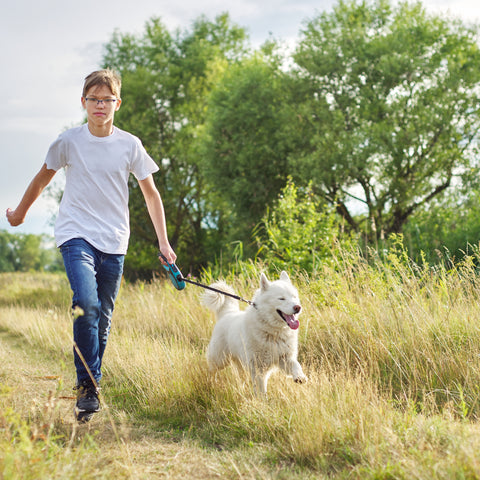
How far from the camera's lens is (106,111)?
3572 mm

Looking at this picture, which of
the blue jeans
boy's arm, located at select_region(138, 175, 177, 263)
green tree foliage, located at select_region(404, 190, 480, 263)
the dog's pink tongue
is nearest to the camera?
the blue jeans

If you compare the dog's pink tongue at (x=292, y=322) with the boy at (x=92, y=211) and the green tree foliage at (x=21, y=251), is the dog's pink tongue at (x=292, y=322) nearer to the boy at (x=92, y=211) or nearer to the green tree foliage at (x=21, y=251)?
the boy at (x=92, y=211)

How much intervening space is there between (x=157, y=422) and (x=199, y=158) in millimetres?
22163

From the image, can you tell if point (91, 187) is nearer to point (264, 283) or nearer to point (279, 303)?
point (264, 283)

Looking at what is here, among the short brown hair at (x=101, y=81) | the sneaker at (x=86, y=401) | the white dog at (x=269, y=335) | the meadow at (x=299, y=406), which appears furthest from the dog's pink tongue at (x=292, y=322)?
the short brown hair at (x=101, y=81)

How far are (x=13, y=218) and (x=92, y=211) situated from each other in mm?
679

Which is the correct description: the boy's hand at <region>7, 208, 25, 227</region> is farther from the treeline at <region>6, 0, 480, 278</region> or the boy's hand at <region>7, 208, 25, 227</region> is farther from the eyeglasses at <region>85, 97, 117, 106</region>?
the treeline at <region>6, 0, 480, 278</region>

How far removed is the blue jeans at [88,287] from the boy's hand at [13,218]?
0.53 meters

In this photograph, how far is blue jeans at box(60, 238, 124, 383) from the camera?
3.32m

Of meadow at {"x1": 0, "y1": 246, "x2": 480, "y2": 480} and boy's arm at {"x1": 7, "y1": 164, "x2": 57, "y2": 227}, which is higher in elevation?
boy's arm at {"x1": 7, "y1": 164, "x2": 57, "y2": 227}

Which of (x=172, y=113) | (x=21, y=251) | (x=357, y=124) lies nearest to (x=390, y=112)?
(x=357, y=124)

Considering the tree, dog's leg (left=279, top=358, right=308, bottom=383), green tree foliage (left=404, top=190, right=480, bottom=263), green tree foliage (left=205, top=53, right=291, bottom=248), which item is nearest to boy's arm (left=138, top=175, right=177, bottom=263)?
dog's leg (left=279, top=358, right=308, bottom=383)

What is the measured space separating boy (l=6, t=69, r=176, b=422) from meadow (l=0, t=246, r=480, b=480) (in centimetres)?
52

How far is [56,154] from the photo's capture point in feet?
11.7
